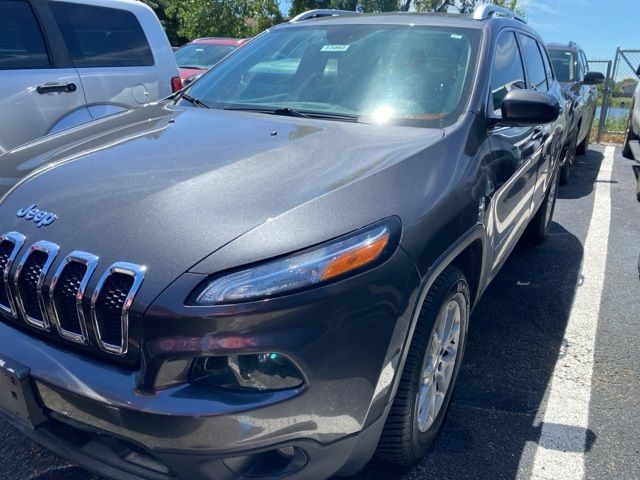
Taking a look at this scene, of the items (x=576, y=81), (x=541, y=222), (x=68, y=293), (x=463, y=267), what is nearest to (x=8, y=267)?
(x=68, y=293)

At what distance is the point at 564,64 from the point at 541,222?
16.5 feet

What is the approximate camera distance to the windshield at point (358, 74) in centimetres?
273

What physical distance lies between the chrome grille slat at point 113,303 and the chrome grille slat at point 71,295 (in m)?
0.05

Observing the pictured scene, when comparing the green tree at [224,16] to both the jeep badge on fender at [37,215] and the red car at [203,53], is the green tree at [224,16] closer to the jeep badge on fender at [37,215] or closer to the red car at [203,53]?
the red car at [203,53]

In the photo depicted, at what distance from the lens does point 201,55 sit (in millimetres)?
9906

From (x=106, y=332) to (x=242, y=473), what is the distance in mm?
567

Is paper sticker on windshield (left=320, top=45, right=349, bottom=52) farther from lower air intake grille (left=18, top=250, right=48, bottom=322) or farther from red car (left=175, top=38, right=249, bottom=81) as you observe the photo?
red car (left=175, top=38, right=249, bottom=81)

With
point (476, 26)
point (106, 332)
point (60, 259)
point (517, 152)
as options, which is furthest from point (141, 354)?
point (476, 26)

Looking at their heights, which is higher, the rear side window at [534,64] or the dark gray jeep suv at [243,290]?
the rear side window at [534,64]

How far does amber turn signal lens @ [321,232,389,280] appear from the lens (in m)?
1.70

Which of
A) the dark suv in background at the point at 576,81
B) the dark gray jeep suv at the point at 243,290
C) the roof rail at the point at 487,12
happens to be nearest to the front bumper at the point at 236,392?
the dark gray jeep suv at the point at 243,290

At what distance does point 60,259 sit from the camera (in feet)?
5.86

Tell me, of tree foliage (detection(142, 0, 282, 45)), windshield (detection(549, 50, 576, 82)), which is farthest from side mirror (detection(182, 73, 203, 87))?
tree foliage (detection(142, 0, 282, 45))

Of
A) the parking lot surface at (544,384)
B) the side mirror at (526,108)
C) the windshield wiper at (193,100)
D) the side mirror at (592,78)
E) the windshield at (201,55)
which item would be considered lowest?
the parking lot surface at (544,384)
